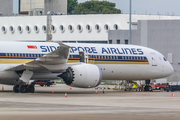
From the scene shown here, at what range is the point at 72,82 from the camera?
2789 centimetres

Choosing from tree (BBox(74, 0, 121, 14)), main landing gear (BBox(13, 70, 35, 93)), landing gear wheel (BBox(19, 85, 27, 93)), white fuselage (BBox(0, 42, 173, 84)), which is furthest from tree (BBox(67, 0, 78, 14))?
landing gear wheel (BBox(19, 85, 27, 93))

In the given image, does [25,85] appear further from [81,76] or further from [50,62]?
[81,76]

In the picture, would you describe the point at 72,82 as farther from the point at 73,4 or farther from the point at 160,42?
the point at 73,4

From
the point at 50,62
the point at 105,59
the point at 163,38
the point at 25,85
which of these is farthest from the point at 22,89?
the point at 163,38

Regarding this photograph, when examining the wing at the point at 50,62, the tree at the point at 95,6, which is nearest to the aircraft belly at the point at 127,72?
the wing at the point at 50,62

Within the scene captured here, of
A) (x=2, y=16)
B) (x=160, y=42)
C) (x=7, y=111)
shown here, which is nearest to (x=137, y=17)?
(x=160, y=42)

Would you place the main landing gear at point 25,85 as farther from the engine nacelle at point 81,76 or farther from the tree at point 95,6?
the tree at point 95,6

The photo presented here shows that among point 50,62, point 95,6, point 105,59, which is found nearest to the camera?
point 50,62

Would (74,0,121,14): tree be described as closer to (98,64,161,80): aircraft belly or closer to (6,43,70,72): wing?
(98,64,161,80): aircraft belly

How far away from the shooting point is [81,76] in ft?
91.5

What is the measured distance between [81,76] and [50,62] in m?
2.27

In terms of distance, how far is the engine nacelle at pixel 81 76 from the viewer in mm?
27828

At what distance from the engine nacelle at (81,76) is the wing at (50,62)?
2.52 ft

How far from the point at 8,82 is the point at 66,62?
233 inches
